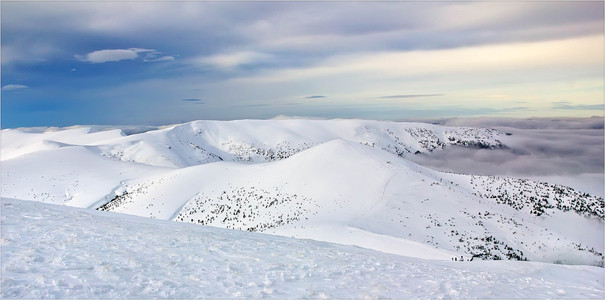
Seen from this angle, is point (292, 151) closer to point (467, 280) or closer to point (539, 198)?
point (539, 198)

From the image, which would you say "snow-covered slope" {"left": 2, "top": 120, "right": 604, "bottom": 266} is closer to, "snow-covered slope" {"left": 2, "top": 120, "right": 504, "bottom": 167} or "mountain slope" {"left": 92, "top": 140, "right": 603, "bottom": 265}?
"mountain slope" {"left": 92, "top": 140, "right": 603, "bottom": 265}

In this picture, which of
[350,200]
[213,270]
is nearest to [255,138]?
[350,200]

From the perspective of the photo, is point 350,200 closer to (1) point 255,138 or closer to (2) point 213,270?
(2) point 213,270

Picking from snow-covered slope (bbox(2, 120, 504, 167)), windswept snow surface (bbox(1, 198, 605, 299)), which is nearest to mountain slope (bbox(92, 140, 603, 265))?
windswept snow surface (bbox(1, 198, 605, 299))

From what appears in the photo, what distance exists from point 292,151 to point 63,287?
385ft

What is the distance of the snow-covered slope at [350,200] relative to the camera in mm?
26703

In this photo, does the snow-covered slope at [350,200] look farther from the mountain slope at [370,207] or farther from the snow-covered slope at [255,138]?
the snow-covered slope at [255,138]

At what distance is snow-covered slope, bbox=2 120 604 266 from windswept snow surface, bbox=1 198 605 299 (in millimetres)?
12119

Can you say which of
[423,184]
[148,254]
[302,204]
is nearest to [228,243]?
[148,254]

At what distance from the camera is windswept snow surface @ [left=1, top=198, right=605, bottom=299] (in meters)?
6.69

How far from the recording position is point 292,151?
12362 centimetres

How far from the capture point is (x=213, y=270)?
8.15 metres

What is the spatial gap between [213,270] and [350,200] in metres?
26.9

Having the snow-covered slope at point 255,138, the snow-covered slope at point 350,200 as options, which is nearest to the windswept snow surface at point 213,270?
the snow-covered slope at point 350,200
